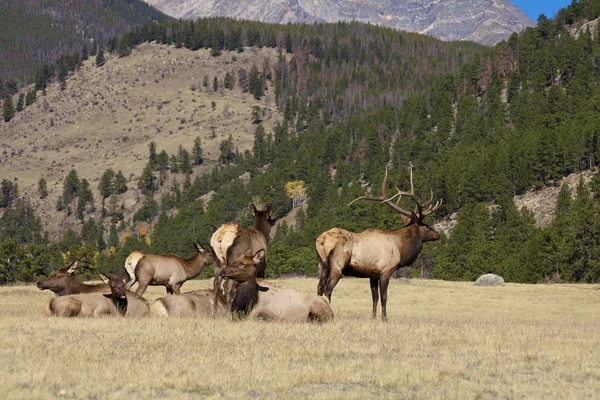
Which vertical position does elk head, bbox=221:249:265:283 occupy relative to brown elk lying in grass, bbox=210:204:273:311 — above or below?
below

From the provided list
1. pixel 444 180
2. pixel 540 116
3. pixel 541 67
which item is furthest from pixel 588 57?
pixel 444 180

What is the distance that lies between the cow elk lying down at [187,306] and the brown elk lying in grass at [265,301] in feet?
5.38

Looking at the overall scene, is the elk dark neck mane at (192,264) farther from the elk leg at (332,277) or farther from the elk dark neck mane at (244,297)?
the elk dark neck mane at (244,297)

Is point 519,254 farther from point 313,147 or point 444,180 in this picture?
point 313,147

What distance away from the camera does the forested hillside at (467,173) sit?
294 feet

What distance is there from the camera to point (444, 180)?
121 m

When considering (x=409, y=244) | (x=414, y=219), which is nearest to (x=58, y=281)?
(x=409, y=244)

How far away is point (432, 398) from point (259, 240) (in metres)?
9.53

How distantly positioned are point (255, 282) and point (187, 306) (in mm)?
2444

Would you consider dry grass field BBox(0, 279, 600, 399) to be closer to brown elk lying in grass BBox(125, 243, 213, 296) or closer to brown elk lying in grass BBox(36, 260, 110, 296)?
brown elk lying in grass BBox(36, 260, 110, 296)

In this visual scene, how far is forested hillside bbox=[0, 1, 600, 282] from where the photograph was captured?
3531 inches

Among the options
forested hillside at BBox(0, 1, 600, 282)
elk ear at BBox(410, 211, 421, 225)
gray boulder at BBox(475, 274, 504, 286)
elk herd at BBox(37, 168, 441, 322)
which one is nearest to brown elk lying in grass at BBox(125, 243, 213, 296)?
elk herd at BBox(37, 168, 441, 322)

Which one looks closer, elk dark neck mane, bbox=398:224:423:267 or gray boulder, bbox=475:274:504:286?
elk dark neck mane, bbox=398:224:423:267

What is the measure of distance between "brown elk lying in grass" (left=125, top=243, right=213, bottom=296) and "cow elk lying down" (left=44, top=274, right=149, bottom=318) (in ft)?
13.4
